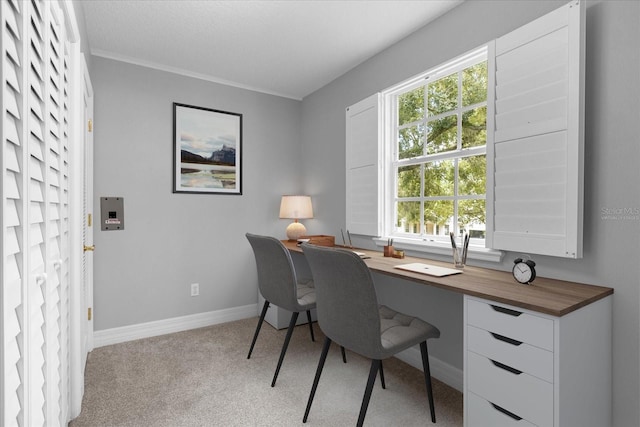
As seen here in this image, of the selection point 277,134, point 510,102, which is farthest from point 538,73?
point 277,134

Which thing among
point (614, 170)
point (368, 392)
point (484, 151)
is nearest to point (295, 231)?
point (484, 151)

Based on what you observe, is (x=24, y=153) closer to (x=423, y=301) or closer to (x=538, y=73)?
(x=538, y=73)

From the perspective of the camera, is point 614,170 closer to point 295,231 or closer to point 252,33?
point 252,33

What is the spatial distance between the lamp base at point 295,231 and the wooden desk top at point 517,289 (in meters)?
1.54

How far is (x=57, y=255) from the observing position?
1289mm

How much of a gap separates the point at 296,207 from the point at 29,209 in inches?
103

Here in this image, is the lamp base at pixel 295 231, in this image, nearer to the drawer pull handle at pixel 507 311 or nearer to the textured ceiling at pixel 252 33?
the textured ceiling at pixel 252 33

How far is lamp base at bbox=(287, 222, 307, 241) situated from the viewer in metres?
3.39

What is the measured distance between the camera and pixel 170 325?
3.03 m

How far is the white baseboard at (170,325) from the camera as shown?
9.05ft

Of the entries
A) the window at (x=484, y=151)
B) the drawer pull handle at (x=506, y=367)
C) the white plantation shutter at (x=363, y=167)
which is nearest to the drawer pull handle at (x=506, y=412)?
the drawer pull handle at (x=506, y=367)

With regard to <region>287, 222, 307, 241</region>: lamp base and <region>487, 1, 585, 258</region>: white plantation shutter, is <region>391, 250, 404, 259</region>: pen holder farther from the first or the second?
<region>287, 222, 307, 241</region>: lamp base

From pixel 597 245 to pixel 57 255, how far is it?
89.5 inches

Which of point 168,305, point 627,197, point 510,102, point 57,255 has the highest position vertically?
point 510,102
